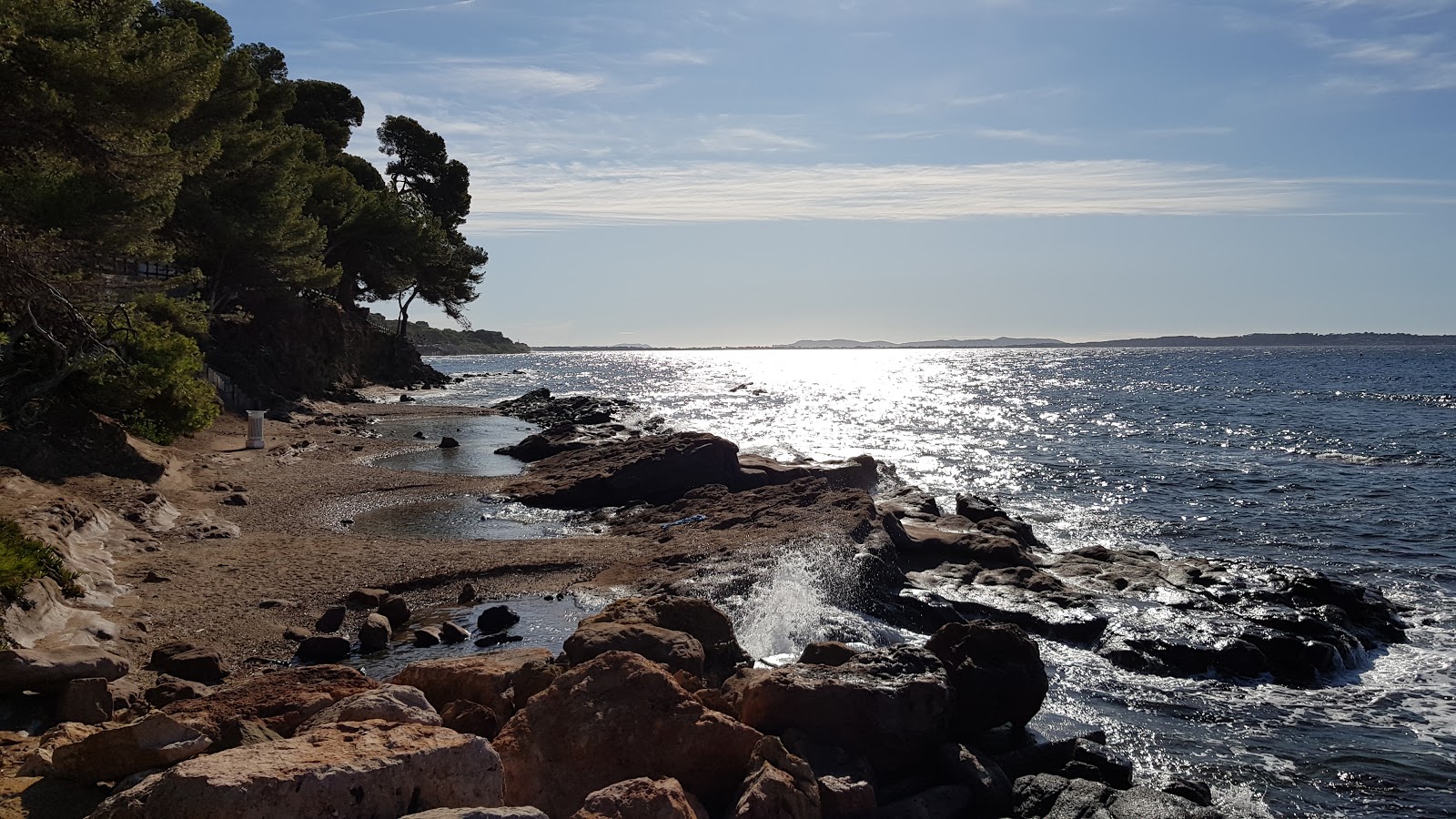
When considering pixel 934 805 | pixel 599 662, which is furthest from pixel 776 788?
pixel 934 805

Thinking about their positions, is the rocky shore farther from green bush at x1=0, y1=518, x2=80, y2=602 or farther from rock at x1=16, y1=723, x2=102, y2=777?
green bush at x1=0, y1=518, x2=80, y2=602

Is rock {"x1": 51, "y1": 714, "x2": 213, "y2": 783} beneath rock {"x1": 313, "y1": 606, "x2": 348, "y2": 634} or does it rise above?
above

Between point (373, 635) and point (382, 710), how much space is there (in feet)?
15.9

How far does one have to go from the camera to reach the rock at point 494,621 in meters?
11.3

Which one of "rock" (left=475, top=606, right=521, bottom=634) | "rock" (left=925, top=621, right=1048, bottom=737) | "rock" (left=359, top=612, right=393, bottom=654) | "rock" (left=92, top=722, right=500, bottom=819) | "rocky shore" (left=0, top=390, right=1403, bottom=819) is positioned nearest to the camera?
"rock" (left=92, top=722, right=500, bottom=819)

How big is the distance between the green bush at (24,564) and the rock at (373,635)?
310 cm

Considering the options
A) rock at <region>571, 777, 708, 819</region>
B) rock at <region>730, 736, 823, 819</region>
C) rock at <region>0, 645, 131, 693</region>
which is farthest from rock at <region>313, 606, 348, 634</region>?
rock at <region>571, 777, 708, 819</region>

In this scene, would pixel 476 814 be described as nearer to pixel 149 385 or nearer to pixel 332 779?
pixel 332 779

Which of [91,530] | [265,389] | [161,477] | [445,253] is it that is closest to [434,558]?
[91,530]

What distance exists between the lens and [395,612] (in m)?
11.5

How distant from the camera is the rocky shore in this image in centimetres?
571

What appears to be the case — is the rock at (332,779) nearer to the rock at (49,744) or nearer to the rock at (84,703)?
the rock at (49,744)

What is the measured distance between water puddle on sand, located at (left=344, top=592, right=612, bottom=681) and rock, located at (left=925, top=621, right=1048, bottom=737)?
13.2 feet

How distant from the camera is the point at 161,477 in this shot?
17688mm
